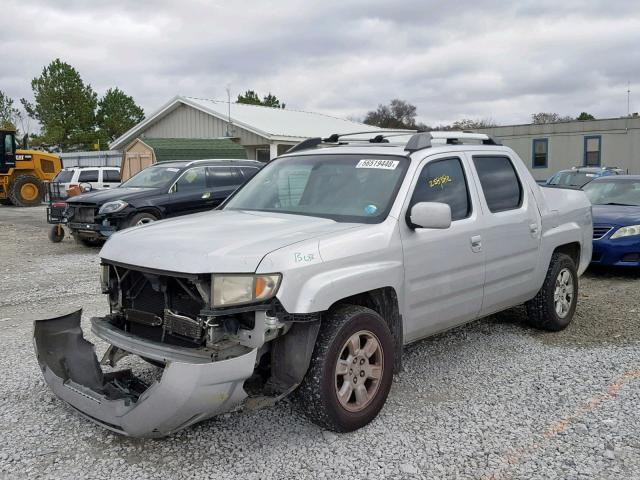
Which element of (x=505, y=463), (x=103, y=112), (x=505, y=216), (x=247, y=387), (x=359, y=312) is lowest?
(x=505, y=463)

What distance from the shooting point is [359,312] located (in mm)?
3801

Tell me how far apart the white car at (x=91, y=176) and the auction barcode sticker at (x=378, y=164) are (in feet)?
56.6

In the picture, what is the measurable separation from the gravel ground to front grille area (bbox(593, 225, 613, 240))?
314 centimetres

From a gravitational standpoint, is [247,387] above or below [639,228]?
below

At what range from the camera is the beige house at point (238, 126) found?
25.1 meters

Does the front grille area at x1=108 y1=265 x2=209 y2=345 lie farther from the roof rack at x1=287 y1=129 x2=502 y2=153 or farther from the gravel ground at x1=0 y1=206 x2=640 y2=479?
the roof rack at x1=287 y1=129 x2=502 y2=153

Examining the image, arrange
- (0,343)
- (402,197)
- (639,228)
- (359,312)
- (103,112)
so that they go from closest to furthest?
(359,312), (402,197), (0,343), (639,228), (103,112)

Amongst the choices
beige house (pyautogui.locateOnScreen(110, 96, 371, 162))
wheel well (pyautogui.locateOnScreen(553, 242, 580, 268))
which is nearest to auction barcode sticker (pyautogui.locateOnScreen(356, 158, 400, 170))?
wheel well (pyautogui.locateOnScreen(553, 242, 580, 268))

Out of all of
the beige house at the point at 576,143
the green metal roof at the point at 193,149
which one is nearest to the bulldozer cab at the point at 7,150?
the green metal roof at the point at 193,149

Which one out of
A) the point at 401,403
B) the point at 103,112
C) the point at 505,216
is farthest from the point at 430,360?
the point at 103,112

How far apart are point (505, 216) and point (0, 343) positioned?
472 cm

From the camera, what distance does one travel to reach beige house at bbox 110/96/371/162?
25109 millimetres

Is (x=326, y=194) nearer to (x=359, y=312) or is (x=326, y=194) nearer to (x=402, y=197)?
(x=402, y=197)

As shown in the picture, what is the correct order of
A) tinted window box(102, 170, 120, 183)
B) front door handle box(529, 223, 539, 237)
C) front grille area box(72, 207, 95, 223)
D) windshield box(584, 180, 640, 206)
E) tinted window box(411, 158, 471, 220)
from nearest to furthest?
tinted window box(411, 158, 471, 220), front door handle box(529, 223, 539, 237), windshield box(584, 180, 640, 206), front grille area box(72, 207, 95, 223), tinted window box(102, 170, 120, 183)
